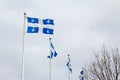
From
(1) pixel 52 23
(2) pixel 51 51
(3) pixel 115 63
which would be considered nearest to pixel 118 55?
(3) pixel 115 63

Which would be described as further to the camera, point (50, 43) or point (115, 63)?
point (115, 63)

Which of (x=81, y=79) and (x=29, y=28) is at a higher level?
(x=29, y=28)

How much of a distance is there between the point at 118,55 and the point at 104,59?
6.55 feet

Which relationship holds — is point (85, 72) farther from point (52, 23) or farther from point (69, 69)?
point (52, 23)

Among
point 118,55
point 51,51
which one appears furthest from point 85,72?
point 51,51

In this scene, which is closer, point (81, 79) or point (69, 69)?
point (69, 69)

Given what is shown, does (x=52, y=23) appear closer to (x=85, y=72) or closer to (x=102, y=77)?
(x=102, y=77)

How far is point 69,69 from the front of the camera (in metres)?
48.5

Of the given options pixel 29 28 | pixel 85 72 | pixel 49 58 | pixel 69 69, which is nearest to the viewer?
pixel 29 28

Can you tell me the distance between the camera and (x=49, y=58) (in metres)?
41.0

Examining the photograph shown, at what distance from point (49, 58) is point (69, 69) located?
8073mm

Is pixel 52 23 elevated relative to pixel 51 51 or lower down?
elevated

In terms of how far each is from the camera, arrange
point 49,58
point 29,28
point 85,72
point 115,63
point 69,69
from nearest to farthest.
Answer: point 29,28
point 49,58
point 69,69
point 115,63
point 85,72

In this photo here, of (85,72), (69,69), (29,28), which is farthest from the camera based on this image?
(85,72)
